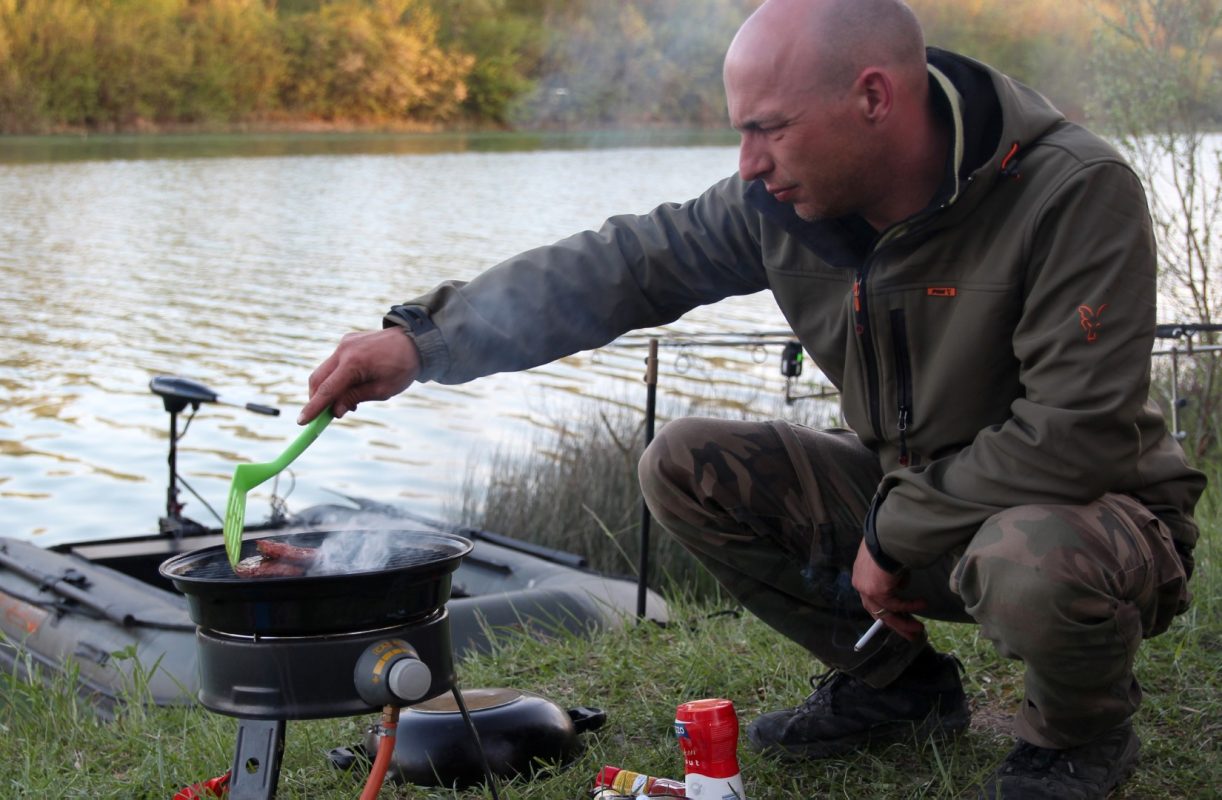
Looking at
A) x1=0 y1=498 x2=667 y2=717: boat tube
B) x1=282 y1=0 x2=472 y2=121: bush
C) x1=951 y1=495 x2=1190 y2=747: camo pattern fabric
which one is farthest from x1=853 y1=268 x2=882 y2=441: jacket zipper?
x1=282 y1=0 x2=472 y2=121: bush

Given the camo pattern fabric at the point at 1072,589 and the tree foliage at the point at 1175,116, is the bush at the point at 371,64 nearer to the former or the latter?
the tree foliage at the point at 1175,116

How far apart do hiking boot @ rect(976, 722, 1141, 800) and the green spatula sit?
4.28ft

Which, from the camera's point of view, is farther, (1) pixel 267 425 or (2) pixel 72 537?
(1) pixel 267 425

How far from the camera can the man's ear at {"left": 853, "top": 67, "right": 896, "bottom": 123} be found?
2070 mm

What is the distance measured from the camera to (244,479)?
2.18 metres

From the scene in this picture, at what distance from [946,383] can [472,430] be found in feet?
23.6

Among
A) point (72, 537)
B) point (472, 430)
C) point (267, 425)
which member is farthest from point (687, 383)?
point (72, 537)

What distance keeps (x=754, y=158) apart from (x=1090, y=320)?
62cm

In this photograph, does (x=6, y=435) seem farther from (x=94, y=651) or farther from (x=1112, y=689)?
(x=1112, y=689)

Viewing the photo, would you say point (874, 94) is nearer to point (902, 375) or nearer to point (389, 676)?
point (902, 375)

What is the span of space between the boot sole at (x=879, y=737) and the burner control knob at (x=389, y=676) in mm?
803

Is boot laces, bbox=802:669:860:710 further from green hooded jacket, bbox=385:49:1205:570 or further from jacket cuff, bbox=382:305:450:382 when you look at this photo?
jacket cuff, bbox=382:305:450:382

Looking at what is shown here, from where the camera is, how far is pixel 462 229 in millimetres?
18688

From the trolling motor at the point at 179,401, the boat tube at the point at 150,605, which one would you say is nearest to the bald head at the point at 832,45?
the boat tube at the point at 150,605
